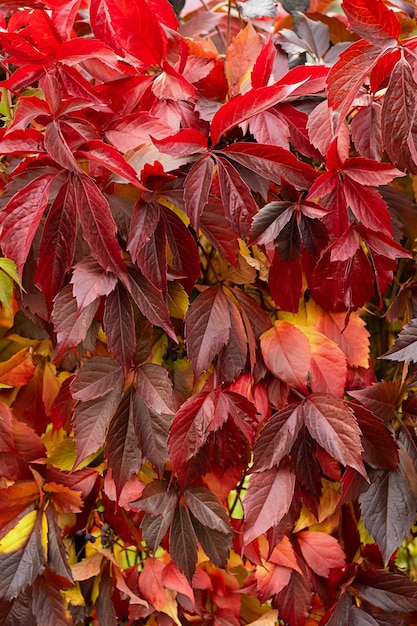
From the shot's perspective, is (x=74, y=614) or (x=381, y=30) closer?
(x=381, y=30)

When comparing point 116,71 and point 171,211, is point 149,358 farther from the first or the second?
point 116,71

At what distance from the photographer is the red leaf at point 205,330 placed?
69cm

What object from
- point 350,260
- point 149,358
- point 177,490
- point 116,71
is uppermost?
point 116,71

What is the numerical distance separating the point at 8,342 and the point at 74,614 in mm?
358

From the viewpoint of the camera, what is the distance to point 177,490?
77cm

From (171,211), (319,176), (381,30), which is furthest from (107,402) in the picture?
(381,30)

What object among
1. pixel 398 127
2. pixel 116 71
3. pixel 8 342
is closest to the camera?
pixel 398 127

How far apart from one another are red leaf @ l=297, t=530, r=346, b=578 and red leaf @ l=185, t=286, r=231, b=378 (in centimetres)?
29

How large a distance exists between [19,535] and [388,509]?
16.8 inches

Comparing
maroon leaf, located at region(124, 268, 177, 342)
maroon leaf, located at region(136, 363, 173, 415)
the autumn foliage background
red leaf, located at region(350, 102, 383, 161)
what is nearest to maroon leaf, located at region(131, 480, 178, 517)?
the autumn foliage background

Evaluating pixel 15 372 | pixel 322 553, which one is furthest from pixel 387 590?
pixel 15 372

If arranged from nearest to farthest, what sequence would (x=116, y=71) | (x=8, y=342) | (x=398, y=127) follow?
(x=398, y=127) < (x=116, y=71) < (x=8, y=342)

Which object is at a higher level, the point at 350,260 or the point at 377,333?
the point at 350,260

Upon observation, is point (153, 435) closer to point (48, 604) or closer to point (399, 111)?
point (48, 604)
